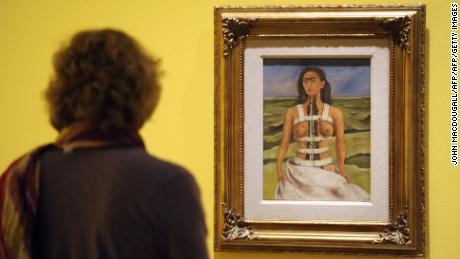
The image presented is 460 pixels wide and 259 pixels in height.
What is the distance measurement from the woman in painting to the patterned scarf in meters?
0.73

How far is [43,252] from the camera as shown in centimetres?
97

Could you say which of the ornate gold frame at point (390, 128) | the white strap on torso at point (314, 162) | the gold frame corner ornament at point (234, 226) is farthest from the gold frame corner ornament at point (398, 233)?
the gold frame corner ornament at point (234, 226)

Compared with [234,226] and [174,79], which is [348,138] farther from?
[174,79]

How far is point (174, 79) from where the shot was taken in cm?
169

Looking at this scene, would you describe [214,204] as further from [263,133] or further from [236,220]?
[263,133]

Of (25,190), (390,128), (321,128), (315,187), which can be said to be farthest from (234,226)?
(25,190)

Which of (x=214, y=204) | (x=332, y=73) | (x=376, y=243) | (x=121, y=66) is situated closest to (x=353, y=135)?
(x=332, y=73)

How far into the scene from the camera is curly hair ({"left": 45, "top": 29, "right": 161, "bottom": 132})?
946 millimetres

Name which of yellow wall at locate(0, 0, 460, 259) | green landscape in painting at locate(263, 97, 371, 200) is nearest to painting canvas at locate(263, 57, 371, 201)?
green landscape in painting at locate(263, 97, 371, 200)

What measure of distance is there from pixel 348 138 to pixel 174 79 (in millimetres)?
486

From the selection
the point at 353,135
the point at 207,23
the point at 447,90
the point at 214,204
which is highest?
the point at 207,23

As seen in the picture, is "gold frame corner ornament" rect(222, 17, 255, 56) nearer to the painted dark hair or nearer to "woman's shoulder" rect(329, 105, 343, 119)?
the painted dark hair

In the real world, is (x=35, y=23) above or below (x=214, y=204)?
above

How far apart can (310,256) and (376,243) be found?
0.57 ft
